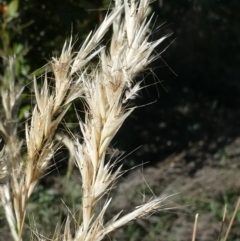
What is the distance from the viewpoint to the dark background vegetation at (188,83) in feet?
11.8

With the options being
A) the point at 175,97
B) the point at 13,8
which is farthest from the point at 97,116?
the point at 175,97

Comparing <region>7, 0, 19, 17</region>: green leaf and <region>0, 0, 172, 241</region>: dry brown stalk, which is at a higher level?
<region>0, 0, 172, 241</region>: dry brown stalk

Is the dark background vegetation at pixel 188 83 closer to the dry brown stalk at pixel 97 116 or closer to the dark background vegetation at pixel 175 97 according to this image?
the dark background vegetation at pixel 175 97

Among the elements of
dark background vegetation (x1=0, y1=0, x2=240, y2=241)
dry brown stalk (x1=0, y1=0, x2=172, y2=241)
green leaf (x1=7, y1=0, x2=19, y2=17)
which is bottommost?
dark background vegetation (x1=0, y1=0, x2=240, y2=241)

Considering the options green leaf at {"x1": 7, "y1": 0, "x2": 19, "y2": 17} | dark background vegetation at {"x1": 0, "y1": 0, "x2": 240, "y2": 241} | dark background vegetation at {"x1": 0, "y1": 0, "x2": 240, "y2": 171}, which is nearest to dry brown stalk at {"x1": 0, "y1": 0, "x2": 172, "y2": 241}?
dark background vegetation at {"x1": 0, "y1": 0, "x2": 240, "y2": 241}

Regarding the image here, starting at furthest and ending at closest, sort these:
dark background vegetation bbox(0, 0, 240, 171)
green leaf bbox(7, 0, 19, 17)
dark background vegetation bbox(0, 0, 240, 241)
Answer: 1. dark background vegetation bbox(0, 0, 240, 171)
2. dark background vegetation bbox(0, 0, 240, 241)
3. green leaf bbox(7, 0, 19, 17)

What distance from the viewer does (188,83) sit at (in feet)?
15.3

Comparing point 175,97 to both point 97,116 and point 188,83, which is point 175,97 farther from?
point 97,116

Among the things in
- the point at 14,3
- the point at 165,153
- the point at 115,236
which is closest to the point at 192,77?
the point at 165,153

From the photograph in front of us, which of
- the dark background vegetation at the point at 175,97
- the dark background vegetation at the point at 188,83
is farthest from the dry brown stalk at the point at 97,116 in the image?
the dark background vegetation at the point at 188,83

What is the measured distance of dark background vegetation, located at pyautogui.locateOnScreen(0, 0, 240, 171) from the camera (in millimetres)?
3586

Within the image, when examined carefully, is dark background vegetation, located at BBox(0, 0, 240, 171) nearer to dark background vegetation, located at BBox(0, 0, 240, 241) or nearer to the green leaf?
dark background vegetation, located at BBox(0, 0, 240, 241)

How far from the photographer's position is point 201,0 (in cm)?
367

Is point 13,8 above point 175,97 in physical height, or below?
above
